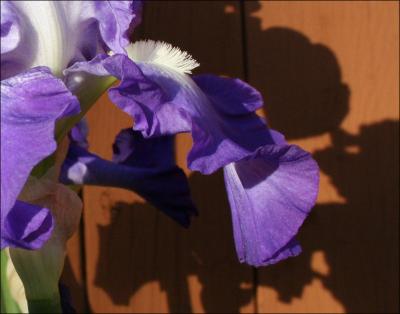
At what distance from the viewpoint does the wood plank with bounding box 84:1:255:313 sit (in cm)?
96

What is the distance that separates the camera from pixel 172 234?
99 cm

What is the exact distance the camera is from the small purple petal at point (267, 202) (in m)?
0.60

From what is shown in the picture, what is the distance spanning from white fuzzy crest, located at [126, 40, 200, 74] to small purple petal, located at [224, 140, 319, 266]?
10cm

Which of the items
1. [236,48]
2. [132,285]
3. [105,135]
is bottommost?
[132,285]

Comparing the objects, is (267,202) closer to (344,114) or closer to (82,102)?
(82,102)

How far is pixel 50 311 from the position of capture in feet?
2.15

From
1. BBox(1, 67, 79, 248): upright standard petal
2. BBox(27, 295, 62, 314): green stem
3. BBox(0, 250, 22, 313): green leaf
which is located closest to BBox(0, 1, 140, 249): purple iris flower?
BBox(1, 67, 79, 248): upright standard petal

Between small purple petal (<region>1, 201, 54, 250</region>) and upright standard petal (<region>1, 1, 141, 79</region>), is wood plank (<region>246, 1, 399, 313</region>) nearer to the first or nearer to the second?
upright standard petal (<region>1, 1, 141, 79</region>)

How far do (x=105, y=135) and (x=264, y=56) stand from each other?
237 millimetres

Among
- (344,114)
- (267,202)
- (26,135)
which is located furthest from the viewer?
(344,114)

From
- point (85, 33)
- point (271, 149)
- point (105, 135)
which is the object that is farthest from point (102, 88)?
point (105, 135)

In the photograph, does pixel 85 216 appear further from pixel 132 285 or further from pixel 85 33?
pixel 85 33

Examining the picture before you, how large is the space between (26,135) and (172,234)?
507 mm

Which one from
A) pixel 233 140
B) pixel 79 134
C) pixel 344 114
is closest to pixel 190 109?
pixel 233 140
